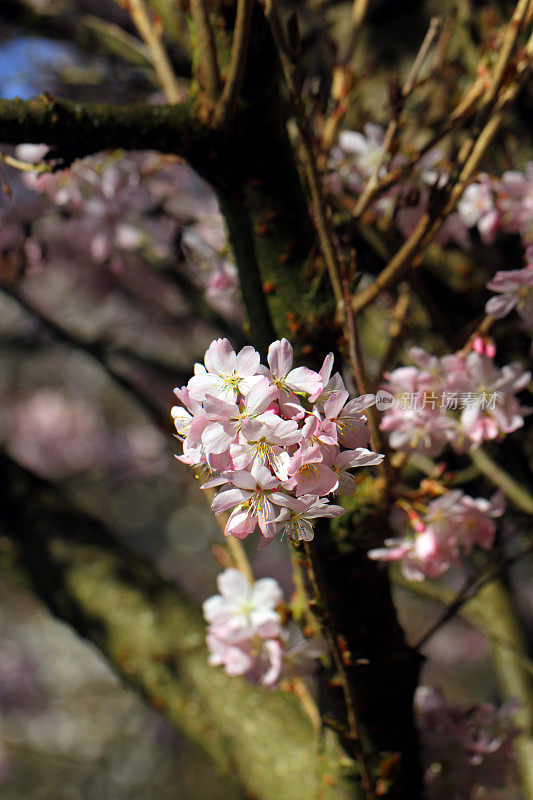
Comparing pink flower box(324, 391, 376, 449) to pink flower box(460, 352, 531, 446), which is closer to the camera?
pink flower box(324, 391, 376, 449)

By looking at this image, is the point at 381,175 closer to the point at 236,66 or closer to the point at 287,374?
the point at 236,66

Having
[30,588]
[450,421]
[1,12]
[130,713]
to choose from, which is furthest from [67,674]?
[450,421]

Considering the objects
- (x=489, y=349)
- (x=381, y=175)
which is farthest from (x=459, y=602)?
(x=381, y=175)

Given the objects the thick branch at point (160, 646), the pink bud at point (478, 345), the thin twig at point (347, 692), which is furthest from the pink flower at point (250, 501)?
the thick branch at point (160, 646)

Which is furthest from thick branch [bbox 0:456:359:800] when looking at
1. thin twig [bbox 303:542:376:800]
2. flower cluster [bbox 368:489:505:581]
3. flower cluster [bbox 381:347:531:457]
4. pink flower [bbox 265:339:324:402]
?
pink flower [bbox 265:339:324:402]

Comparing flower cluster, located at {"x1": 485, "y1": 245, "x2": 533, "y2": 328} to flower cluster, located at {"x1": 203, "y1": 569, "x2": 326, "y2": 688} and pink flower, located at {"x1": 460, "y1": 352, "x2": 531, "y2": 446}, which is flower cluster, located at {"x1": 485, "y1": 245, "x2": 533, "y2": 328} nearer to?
pink flower, located at {"x1": 460, "y1": 352, "x2": 531, "y2": 446}

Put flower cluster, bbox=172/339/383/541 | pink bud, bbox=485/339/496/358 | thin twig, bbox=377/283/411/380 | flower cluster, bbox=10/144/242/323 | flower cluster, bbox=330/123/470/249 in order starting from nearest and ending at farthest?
flower cluster, bbox=172/339/383/541 < pink bud, bbox=485/339/496/358 < thin twig, bbox=377/283/411/380 < flower cluster, bbox=330/123/470/249 < flower cluster, bbox=10/144/242/323

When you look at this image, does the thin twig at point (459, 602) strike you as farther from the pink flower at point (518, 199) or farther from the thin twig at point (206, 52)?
the thin twig at point (206, 52)
